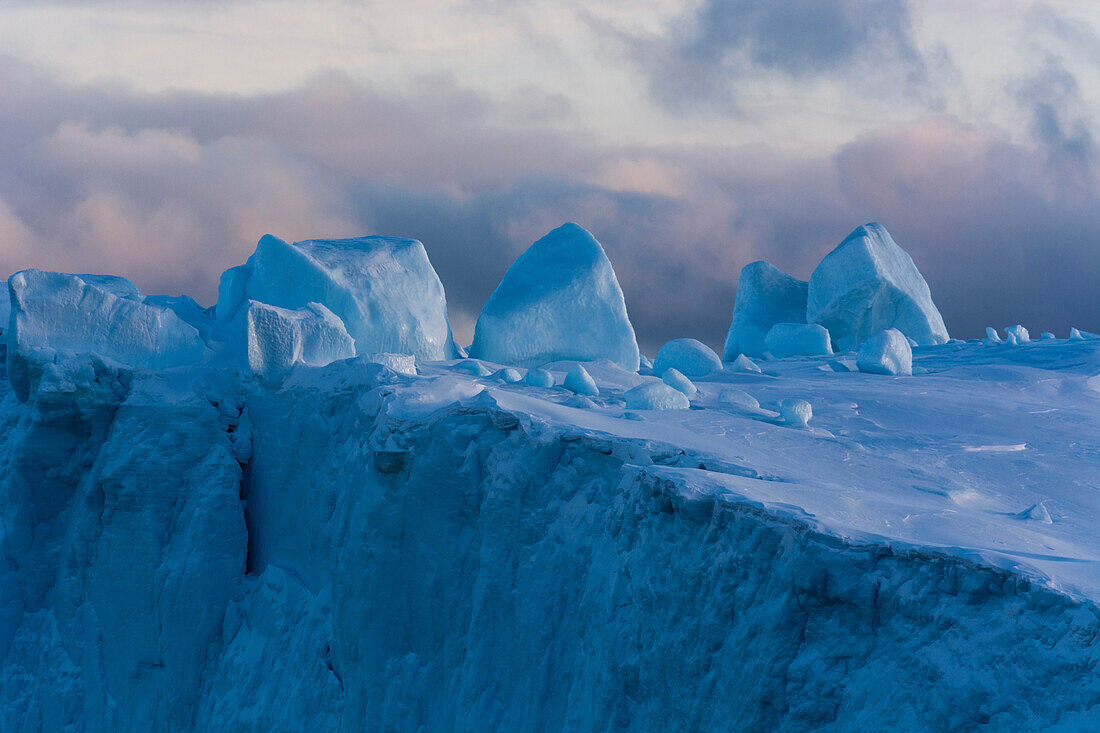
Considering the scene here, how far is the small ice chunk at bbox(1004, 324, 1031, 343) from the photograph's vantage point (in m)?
12.3

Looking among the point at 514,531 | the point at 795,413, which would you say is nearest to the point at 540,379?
the point at 514,531

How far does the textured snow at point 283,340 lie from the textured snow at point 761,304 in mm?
8299

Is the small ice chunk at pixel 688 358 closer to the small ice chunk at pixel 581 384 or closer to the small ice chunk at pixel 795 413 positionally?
the small ice chunk at pixel 581 384

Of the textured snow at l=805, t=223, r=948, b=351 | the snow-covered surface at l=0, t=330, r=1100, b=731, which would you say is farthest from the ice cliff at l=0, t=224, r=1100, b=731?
the textured snow at l=805, t=223, r=948, b=351

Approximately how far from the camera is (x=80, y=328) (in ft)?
28.8

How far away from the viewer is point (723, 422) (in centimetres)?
631

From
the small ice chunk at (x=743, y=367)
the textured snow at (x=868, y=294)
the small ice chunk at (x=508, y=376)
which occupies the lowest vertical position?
the small ice chunk at (x=508, y=376)

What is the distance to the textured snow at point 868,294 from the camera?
14.4 metres

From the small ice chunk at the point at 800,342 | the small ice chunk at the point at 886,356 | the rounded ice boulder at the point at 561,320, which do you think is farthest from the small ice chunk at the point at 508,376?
the small ice chunk at the point at 800,342

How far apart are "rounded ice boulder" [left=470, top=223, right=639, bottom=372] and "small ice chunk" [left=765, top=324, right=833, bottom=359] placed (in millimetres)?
3851

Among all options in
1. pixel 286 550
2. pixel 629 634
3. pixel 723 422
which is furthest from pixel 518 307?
pixel 629 634

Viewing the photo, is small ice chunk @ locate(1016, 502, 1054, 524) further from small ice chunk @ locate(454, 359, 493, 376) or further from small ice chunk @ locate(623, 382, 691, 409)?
small ice chunk @ locate(454, 359, 493, 376)

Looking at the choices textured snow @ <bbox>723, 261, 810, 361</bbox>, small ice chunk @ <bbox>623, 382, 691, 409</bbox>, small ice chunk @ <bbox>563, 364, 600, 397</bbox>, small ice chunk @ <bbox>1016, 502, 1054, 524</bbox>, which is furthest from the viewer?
textured snow @ <bbox>723, 261, 810, 361</bbox>

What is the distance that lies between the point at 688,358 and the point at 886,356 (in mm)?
1941
